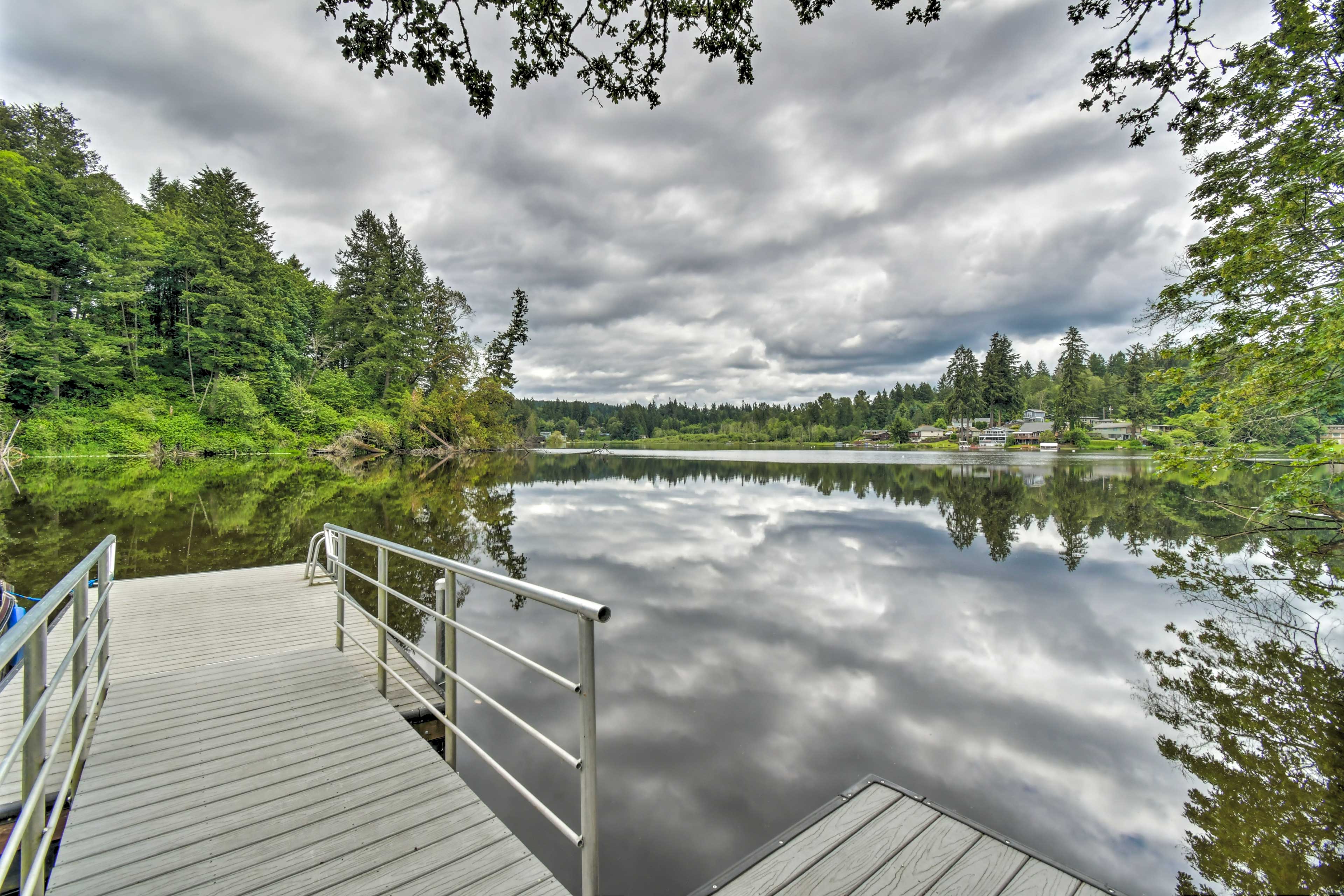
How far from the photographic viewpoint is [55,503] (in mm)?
12023

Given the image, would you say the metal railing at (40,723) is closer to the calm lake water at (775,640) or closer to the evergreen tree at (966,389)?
the calm lake water at (775,640)

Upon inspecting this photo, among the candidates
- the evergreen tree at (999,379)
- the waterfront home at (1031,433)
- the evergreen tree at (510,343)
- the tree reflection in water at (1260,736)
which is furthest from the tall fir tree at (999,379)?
the tree reflection in water at (1260,736)

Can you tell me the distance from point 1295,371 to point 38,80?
42.1 m

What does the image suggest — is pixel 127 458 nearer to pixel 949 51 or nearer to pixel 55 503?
pixel 55 503

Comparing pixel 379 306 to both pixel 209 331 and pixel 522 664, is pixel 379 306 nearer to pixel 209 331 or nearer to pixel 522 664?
pixel 209 331

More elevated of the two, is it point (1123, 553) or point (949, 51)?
point (949, 51)

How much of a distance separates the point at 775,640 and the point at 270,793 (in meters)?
4.88

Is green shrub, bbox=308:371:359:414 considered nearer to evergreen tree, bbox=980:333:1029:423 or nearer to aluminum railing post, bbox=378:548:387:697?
aluminum railing post, bbox=378:548:387:697

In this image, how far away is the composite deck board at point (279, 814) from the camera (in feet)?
6.07

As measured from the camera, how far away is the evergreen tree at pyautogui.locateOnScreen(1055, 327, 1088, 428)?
58875mm

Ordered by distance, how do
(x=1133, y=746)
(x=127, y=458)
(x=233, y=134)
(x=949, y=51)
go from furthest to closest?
(x=127, y=458) < (x=233, y=134) < (x=949, y=51) < (x=1133, y=746)

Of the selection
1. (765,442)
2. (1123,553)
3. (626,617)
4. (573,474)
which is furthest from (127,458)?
(765,442)

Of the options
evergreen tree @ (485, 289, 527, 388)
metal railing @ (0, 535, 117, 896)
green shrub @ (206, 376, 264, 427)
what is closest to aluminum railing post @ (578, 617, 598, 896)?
metal railing @ (0, 535, 117, 896)

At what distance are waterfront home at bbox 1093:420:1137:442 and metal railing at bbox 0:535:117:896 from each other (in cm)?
8225
